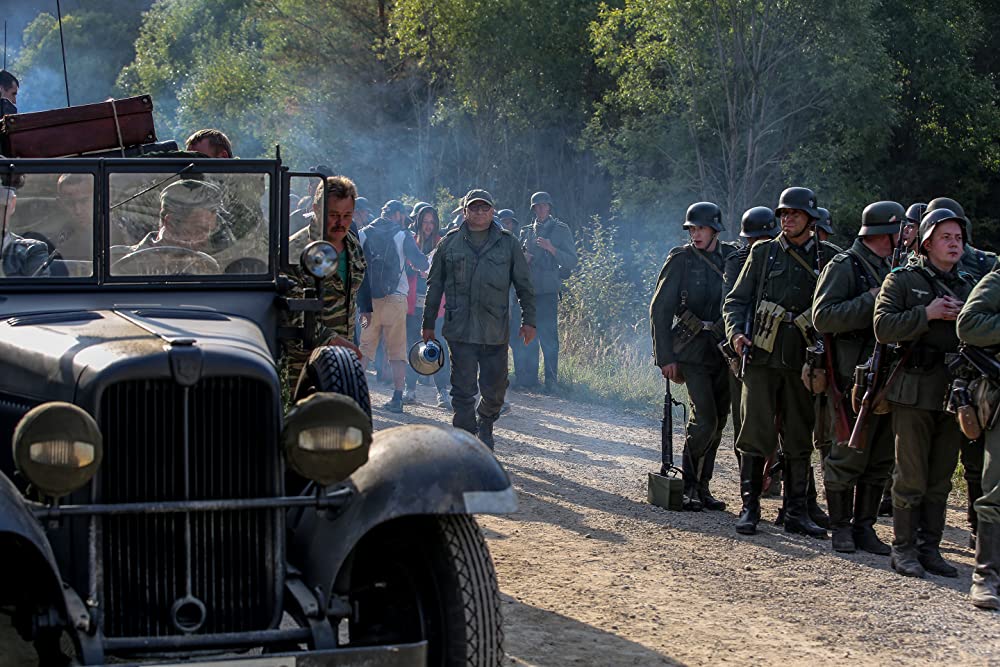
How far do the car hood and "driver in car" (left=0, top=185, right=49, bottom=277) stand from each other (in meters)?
0.33

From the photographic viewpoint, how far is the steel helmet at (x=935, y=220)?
24.8 feet

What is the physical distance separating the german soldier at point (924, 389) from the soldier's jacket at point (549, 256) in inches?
322

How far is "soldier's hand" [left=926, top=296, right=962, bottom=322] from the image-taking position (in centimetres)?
747

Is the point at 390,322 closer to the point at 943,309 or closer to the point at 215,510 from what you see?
the point at 943,309

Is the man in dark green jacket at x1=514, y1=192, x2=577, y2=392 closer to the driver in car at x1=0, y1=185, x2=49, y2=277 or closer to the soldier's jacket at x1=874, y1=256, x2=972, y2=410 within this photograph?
the soldier's jacket at x1=874, y1=256, x2=972, y2=410

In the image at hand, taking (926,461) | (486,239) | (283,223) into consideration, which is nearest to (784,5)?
(486,239)

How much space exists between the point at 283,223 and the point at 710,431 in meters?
4.20

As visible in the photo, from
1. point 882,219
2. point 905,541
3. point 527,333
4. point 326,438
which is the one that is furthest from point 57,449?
point 527,333

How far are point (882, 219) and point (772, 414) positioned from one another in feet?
4.37

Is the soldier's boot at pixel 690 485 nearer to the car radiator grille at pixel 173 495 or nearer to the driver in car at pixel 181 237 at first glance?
the driver in car at pixel 181 237

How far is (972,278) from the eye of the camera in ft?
25.5

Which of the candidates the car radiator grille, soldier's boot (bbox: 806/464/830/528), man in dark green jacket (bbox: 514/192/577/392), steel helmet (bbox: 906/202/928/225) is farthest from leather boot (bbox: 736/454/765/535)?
man in dark green jacket (bbox: 514/192/577/392)

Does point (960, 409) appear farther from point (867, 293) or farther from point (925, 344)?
point (867, 293)

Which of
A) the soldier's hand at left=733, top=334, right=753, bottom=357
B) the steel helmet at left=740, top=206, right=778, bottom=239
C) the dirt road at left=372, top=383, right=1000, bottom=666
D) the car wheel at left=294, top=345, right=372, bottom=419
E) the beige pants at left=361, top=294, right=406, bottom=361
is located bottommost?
the dirt road at left=372, top=383, right=1000, bottom=666
